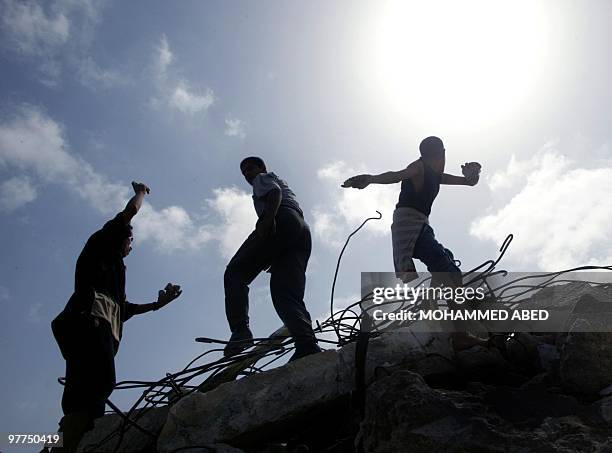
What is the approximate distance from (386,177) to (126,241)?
2.10 meters

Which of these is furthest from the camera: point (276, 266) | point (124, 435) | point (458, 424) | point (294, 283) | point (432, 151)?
point (432, 151)

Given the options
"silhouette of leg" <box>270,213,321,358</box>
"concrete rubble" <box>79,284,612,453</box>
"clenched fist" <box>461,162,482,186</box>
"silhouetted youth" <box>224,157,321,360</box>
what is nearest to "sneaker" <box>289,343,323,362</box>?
"silhouette of leg" <box>270,213,321,358</box>

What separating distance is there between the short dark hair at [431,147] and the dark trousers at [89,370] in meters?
2.70

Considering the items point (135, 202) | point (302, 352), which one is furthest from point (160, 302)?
point (302, 352)

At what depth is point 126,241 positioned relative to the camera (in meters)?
4.09

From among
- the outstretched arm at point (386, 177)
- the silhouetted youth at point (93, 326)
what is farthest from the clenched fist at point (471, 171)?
the silhouetted youth at point (93, 326)

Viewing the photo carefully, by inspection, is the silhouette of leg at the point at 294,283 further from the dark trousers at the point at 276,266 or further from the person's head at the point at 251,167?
the person's head at the point at 251,167

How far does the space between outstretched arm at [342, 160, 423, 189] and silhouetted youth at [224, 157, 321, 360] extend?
1.84 ft

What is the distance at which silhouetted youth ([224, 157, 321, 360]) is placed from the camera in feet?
11.8

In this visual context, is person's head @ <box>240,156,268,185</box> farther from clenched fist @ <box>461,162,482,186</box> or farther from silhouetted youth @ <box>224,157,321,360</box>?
clenched fist @ <box>461,162,482,186</box>

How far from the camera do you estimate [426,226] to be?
391 centimetres

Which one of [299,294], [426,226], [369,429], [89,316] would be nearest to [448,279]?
[426,226]

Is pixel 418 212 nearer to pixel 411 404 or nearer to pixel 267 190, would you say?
pixel 267 190

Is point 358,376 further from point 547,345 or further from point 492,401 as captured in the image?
point 547,345
